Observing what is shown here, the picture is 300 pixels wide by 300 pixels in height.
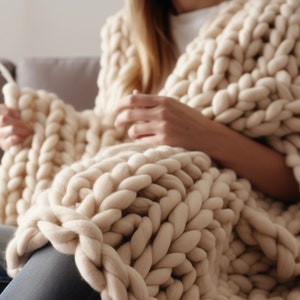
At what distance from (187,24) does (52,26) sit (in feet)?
2.47

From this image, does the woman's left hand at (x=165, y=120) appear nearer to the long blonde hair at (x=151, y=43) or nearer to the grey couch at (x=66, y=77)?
the long blonde hair at (x=151, y=43)

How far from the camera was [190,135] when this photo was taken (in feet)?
2.35

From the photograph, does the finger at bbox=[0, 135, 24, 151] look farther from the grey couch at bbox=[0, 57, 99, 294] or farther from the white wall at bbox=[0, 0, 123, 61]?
the white wall at bbox=[0, 0, 123, 61]

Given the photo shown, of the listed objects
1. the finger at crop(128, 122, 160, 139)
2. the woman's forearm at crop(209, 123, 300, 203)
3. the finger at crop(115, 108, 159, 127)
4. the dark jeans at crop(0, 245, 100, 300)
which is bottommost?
the woman's forearm at crop(209, 123, 300, 203)

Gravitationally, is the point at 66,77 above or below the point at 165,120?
below

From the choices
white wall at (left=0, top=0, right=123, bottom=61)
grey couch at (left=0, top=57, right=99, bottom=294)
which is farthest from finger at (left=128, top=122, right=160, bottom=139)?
white wall at (left=0, top=0, right=123, bottom=61)

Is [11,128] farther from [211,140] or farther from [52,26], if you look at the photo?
[52,26]

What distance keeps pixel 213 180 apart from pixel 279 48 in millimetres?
243

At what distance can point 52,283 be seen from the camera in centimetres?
45

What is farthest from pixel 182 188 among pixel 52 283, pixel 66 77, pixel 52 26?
pixel 52 26

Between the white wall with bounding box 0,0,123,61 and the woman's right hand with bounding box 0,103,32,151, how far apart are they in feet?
2.72

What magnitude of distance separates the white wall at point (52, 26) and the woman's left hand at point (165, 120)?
3.03 ft

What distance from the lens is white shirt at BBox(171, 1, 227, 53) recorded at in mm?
1001

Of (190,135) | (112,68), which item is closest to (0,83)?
(112,68)
